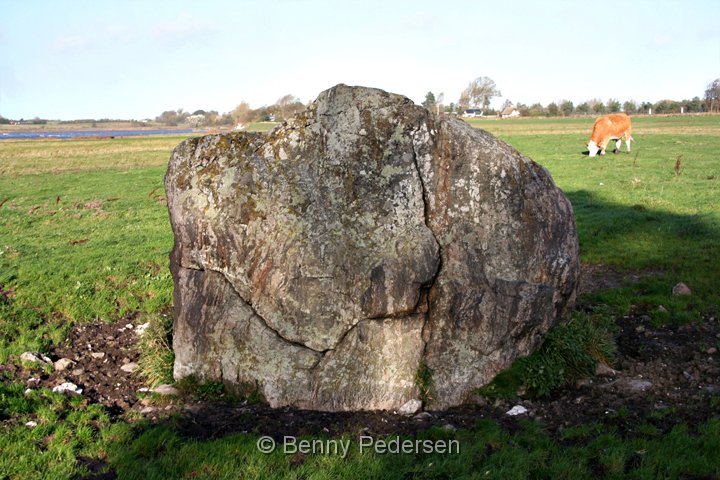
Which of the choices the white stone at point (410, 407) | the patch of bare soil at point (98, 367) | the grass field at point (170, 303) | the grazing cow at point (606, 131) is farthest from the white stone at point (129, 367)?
the grazing cow at point (606, 131)

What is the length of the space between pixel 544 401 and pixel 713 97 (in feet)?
398

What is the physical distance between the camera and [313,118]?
724 cm

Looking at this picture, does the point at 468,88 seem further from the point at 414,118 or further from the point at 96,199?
the point at 414,118

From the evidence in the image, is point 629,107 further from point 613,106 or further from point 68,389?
point 68,389

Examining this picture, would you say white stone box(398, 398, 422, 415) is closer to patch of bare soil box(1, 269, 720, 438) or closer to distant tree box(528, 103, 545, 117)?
patch of bare soil box(1, 269, 720, 438)

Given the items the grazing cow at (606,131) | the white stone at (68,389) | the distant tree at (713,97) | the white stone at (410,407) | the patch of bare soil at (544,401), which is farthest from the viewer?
the distant tree at (713,97)

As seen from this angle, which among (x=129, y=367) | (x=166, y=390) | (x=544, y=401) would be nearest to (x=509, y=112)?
(x=544, y=401)

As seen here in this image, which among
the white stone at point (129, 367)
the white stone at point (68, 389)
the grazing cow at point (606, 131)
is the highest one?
the grazing cow at point (606, 131)

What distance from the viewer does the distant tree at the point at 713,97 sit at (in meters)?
99.8

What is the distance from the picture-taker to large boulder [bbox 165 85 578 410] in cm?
690

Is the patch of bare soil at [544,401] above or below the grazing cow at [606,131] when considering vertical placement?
below

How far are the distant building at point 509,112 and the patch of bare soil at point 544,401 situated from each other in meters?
133

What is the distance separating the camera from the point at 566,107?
126 meters

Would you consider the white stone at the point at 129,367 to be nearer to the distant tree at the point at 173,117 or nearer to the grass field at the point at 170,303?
the grass field at the point at 170,303
